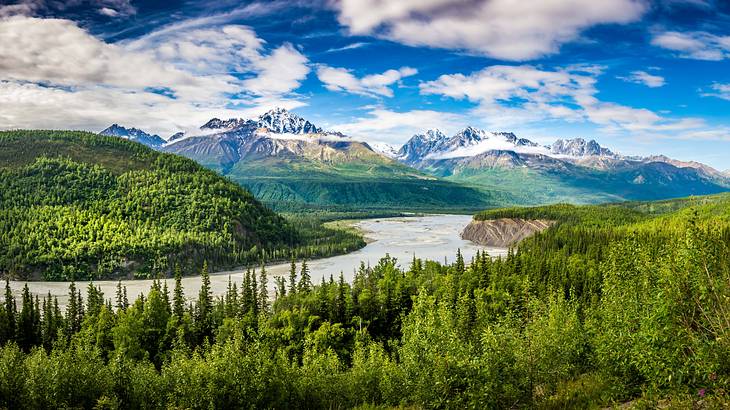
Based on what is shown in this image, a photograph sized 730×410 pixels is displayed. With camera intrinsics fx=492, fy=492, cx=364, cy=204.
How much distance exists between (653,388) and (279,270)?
161 m

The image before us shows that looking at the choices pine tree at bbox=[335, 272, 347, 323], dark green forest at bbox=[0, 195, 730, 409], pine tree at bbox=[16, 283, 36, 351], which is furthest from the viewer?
pine tree at bbox=[335, 272, 347, 323]

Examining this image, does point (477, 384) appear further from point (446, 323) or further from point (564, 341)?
point (564, 341)

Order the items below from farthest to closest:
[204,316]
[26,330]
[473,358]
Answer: [204,316] → [26,330] → [473,358]

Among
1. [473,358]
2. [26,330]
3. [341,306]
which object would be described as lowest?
[26,330]

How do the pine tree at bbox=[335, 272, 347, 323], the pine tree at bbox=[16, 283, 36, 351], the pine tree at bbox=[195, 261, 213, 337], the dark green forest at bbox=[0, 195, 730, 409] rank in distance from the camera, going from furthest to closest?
the pine tree at bbox=[335, 272, 347, 323]
the pine tree at bbox=[195, 261, 213, 337]
the pine tree at bbox=[16, 283, 36, 351]
the dark green forest at bbox=[0, 195, 730, 409]

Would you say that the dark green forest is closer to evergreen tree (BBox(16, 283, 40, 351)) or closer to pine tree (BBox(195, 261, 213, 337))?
evergreen tree (BBox(16, 283, 40, 351))

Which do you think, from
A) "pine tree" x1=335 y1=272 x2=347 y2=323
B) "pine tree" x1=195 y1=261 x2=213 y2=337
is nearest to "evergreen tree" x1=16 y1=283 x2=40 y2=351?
"pine tree" x1=195 y1=261 x2=213 y2=337

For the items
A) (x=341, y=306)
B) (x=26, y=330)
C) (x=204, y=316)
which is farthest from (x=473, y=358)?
(x=26, y=330)

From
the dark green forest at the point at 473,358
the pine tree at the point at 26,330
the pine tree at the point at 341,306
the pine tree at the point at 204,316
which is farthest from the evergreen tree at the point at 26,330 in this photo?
the pine tree at the point at 341,306

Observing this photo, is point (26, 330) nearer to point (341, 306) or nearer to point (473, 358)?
point (341, 306)

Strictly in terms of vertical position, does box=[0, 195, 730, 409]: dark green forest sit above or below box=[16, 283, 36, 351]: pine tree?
above

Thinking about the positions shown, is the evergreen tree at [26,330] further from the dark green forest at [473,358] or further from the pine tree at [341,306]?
the pine tree at [341,306]

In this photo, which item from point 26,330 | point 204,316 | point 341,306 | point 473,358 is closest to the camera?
point 473,358

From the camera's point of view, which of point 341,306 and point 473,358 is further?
point 341,306
